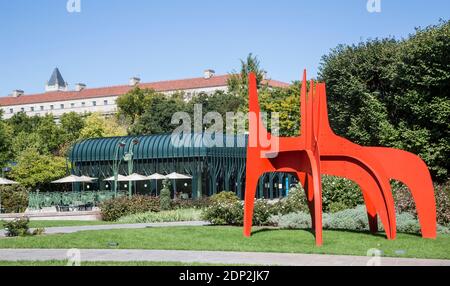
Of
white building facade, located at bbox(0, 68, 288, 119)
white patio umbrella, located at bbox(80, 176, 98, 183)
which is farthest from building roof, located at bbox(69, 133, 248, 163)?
white building facade, located at bbox(0, 68, 288, 119)

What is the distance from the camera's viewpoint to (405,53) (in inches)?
1258

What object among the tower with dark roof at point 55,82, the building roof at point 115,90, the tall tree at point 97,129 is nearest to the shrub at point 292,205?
the tall tree at point 97,129

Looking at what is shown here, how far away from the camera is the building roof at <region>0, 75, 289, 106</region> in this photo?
10944cm

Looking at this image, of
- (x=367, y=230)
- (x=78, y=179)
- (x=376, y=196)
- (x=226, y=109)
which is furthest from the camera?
(x=226, y=109)

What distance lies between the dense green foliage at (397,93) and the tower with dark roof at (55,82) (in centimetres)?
13482

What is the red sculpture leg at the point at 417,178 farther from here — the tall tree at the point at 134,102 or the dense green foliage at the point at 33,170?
the tall tree at the point at 134,102

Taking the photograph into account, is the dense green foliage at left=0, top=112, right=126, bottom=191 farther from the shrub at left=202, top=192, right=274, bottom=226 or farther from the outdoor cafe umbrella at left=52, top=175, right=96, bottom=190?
the shrub at left=202, top=192, right=274, bottom=226

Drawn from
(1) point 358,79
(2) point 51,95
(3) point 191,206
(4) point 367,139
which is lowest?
(3) point 191,206

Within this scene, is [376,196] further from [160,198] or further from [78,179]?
[78,179]

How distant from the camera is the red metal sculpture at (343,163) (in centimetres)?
1625

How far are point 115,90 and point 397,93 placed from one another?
285ft
